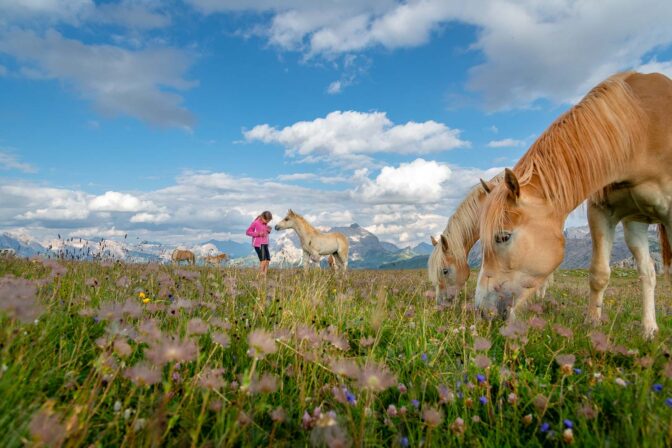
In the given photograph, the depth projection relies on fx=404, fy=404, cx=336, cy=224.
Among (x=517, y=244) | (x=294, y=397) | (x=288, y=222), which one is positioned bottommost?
(x=294, y=397)

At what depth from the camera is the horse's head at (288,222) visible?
114 feet

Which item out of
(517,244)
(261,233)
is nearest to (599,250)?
(517,244)

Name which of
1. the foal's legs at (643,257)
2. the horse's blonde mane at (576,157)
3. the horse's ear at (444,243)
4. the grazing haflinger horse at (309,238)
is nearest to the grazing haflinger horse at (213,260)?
the grazing haflinger horse at (309,238)

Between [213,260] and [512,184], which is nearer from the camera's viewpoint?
[512,184]

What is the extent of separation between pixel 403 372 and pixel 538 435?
114 cm

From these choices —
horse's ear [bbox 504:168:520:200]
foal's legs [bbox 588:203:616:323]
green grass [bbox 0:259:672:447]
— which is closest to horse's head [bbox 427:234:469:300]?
foal's legs [bbox 588:203:616:323]

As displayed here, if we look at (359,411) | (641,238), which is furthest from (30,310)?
(641,238)

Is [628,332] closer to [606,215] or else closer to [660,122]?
[606,215]

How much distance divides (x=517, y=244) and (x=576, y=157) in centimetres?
151

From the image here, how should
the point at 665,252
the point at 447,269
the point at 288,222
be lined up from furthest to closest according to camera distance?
the point at 288,222
the point at 447,269
the point at 665,252

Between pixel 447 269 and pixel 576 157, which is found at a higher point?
pixel 576 157

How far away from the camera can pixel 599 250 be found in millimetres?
6988

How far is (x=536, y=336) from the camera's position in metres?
4.07

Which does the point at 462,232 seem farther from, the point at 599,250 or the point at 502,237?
the point at 502,237
